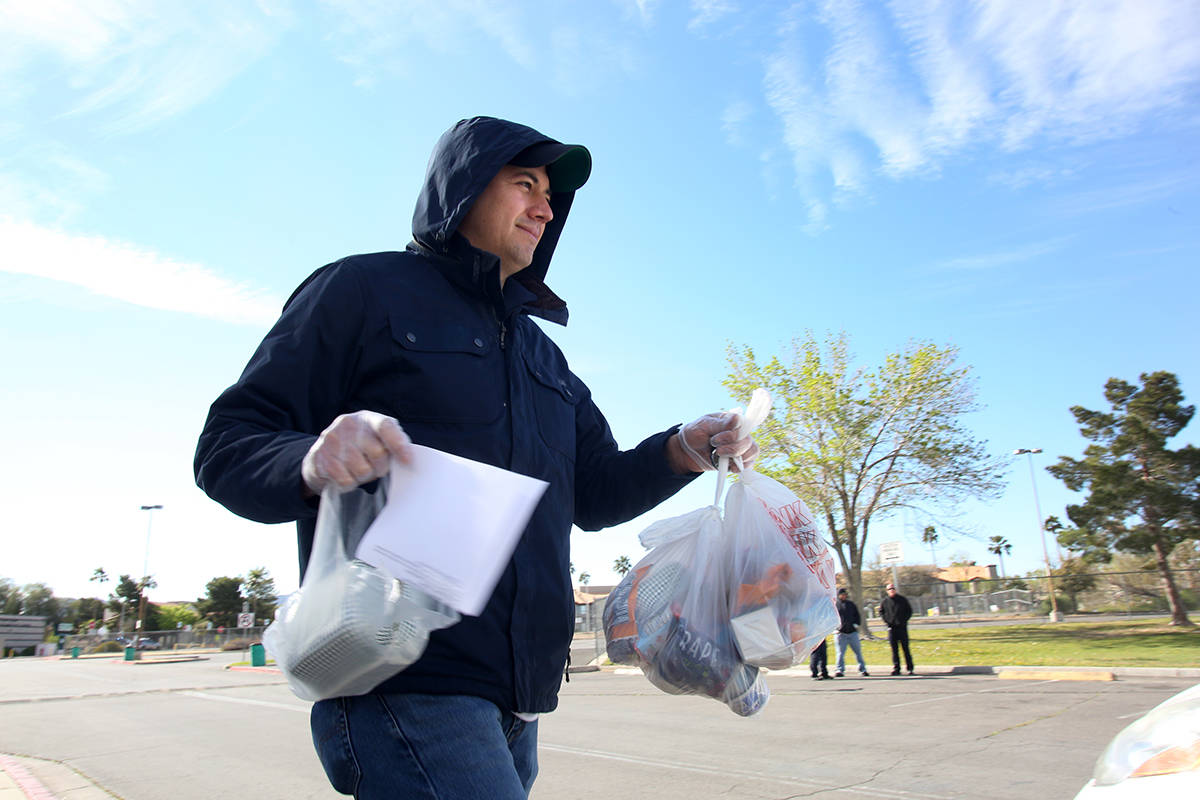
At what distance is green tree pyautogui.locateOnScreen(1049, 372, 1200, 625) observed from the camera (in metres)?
26.9

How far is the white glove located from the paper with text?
100 cm

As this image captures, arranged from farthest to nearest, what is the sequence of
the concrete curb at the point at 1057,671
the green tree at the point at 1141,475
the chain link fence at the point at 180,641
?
the chain link fence at the point at 180,641
the green tree at the point at 1141,475
the concrete curb at the point at 1057,671

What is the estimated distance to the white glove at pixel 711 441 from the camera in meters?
2.21

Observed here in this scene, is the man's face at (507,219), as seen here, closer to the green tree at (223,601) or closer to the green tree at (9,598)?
the green tree at (223,601)

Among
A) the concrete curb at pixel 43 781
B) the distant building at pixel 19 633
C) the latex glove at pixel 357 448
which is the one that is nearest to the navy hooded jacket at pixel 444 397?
the latex glove at pixel 357 448

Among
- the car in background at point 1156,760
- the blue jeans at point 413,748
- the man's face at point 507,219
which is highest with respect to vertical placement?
the man's face at point 507,219

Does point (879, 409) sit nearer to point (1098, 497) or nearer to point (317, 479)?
point (1098, 497)

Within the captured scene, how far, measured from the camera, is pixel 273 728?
10562 millimetres

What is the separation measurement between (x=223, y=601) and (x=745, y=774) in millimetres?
83700

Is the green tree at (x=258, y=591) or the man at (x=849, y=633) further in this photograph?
the green tree at (x=258, y=591)

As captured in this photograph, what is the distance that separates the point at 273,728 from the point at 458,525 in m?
11.0

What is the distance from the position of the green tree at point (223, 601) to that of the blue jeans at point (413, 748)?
283 feet

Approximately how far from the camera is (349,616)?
50.4 inches

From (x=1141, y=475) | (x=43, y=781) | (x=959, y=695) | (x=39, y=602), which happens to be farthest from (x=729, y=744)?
(x=39, y=602)
